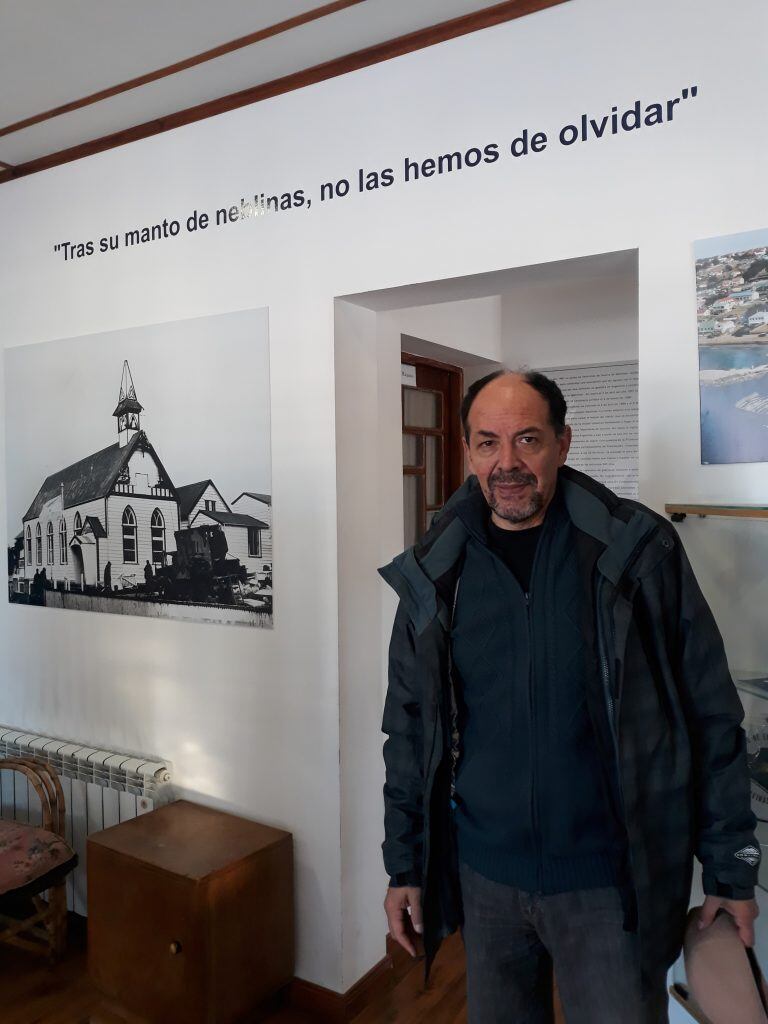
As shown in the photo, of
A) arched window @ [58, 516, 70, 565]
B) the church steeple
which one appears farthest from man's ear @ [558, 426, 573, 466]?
arched window @ [58, 516, 70, 565]

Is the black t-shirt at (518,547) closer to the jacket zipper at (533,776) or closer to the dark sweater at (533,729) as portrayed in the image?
the dark sweater at (533,729)

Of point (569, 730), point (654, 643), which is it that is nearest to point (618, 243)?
point (654, 643)

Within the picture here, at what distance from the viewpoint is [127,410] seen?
9.70 ft

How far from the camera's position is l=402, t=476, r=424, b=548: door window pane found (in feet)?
12.2

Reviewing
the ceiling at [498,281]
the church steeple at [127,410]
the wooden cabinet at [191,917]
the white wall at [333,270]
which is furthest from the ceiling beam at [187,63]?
the wooden cabinet at [191,917]

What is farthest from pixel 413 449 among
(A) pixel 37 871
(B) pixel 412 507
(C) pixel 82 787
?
(A) pixel 37 871

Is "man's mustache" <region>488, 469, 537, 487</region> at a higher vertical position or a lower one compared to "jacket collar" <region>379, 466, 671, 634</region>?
higher

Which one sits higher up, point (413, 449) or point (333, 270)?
point (333, 270)

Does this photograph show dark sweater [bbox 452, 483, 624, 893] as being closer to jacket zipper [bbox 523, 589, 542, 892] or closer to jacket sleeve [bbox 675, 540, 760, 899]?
jacket zipper [bbox 523, 589, 542, 892]

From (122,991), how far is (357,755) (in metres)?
1.01

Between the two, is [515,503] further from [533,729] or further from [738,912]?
[738,912]

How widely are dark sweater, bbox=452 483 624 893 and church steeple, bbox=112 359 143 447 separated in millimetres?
1803

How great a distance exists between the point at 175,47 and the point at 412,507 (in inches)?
82.5

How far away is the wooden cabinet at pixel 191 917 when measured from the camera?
91.1 inches
